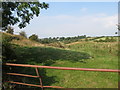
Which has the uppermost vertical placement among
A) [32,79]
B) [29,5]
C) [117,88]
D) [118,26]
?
[29,5]

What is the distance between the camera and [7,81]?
3492 mm

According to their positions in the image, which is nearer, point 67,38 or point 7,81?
point 7,81

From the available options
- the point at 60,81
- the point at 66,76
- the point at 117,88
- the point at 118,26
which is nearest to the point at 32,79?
the point at 60,81

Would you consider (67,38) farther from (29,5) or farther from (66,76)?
(66,76)

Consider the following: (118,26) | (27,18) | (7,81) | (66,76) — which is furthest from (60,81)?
(118,26)

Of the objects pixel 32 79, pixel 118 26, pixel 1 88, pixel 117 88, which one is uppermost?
pixel 118 26

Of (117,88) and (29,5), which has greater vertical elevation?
(29,5)

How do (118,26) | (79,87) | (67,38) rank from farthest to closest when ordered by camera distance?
(67,38) < (118,26) < (79,87)

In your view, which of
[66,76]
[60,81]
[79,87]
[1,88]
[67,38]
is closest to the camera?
[1,88]

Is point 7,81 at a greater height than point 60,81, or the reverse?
point 7,81

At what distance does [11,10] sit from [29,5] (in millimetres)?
1199

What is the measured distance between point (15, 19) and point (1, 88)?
6776 mm

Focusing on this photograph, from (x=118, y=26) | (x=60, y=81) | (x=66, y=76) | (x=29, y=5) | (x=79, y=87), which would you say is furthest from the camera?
(x=118, y=26)

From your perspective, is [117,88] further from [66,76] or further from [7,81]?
[7,81]
